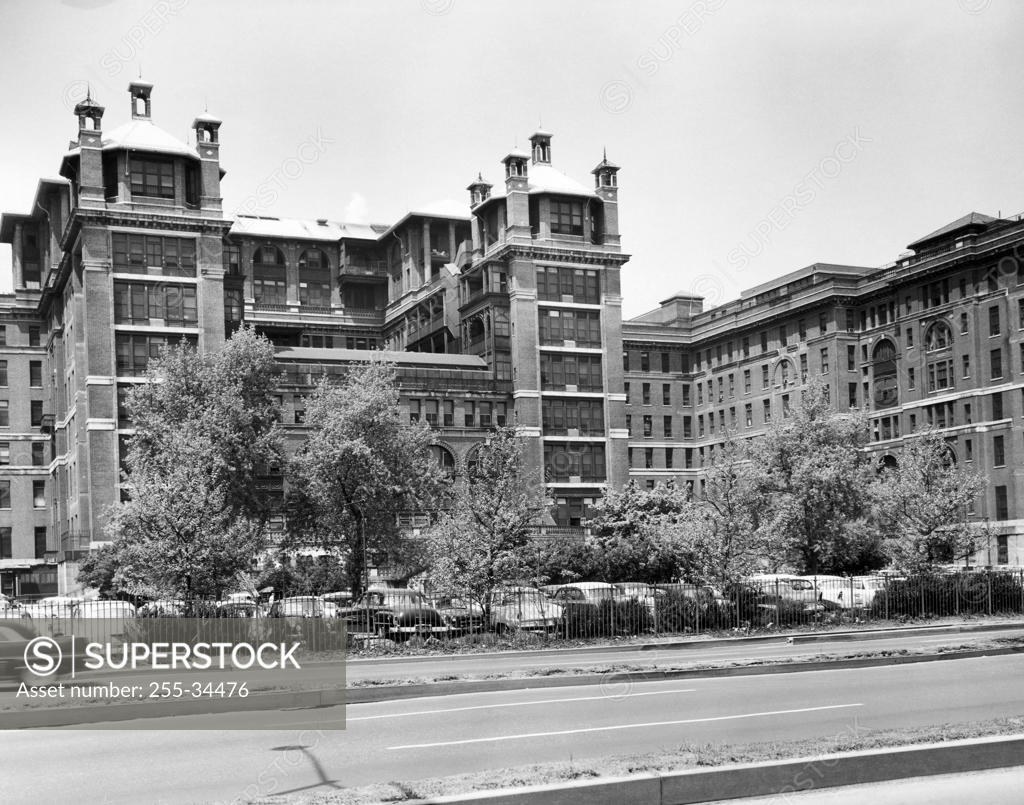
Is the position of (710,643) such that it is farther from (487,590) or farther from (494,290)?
(494,290)

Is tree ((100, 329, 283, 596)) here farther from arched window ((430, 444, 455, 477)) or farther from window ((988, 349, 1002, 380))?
window ((988, 349, 1002, 380))

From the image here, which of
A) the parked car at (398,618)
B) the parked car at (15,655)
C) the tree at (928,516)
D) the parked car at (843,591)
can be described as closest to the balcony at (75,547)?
the parked car at (398,618)

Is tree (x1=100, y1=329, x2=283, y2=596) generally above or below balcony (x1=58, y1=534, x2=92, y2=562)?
above

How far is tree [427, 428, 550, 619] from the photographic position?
34156 millimetres

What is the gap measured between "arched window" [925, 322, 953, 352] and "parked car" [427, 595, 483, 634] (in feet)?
232

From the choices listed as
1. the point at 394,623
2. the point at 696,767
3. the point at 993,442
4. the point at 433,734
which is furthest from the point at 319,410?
the point at 993,442

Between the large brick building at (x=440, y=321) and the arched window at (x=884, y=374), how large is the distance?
18cm

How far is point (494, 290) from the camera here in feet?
296

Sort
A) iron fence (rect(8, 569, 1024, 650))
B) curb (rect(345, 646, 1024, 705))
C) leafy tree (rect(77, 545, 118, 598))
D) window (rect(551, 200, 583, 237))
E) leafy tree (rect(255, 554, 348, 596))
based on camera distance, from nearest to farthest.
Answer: curb (rect(345, 646, 1024, 705))
iron fence (rect(8, 569, 1024, 650))
leafy tree (rect(255, 554, 348, 596))
leafy tree (rect(77, 545, 118, 598))
window (rect(551, 200, 583, 237))

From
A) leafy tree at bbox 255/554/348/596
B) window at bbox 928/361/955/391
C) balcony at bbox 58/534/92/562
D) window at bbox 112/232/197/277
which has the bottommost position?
leafy tree at bbox 255/554/348/596

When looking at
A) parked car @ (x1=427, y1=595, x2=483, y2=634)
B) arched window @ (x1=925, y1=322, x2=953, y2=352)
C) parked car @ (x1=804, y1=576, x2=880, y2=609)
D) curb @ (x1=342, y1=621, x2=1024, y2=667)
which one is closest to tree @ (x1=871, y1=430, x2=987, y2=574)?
parked car @ (x1=804, y1=576, x2=880, y2=609)

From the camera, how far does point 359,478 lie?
185 ft

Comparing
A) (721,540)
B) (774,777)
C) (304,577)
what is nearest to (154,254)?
(304,577)

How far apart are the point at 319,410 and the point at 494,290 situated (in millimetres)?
33867
